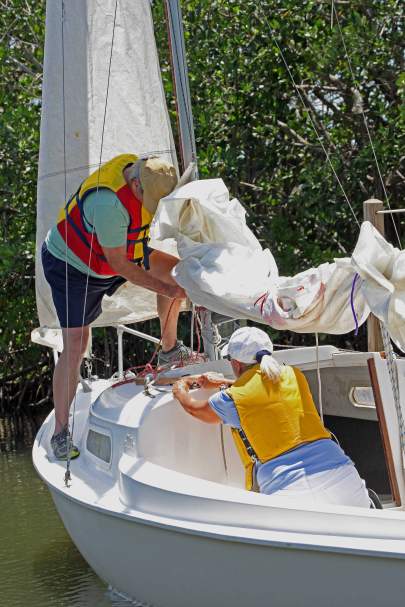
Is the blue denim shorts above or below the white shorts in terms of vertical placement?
above

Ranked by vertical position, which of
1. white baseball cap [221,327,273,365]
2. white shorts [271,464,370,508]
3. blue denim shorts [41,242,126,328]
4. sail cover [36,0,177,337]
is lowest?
white shorts [271,464,370,508]

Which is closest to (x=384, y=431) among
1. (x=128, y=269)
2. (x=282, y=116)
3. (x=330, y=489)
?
(x=330, y=489)

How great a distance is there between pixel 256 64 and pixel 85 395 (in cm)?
579

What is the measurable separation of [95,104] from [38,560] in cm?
279

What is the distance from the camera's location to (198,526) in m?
4.24

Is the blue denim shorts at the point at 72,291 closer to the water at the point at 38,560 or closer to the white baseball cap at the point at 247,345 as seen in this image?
the water at the point at 38,560

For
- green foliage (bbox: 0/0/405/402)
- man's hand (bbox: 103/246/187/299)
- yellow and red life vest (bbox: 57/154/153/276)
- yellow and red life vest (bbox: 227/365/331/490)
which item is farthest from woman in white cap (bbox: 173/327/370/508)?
green foliage (bbox: 0/0/405/402)

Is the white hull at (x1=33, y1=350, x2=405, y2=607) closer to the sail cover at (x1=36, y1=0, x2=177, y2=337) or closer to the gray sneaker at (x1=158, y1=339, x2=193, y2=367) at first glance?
the gray sneaker at (x1=158, y1=339, x2=193, y2=367)

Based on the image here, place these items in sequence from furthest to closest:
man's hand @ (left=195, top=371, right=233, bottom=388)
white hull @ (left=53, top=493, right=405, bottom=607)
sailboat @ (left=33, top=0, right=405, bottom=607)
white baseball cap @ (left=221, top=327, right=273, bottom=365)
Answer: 1. man's hand @ (left=195, top=371, right=233, bottom=388)
2. white baseball cap @ (left=221, top=327, right=273, bottom=365)
3. sailboat @ (left=33, top=0, right=405, bottom=607)
4. white hull @ (left=53, top=493, right=405, bottom=607)

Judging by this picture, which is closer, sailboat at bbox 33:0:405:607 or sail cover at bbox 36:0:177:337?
sailboat at bbox 33:0:405:607

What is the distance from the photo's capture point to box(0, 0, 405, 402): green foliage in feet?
37.3

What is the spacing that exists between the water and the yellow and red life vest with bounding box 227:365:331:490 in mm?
1380

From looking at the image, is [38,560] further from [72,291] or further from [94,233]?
[94,233]

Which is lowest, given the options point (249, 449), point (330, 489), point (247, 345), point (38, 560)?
point (38, 560)
